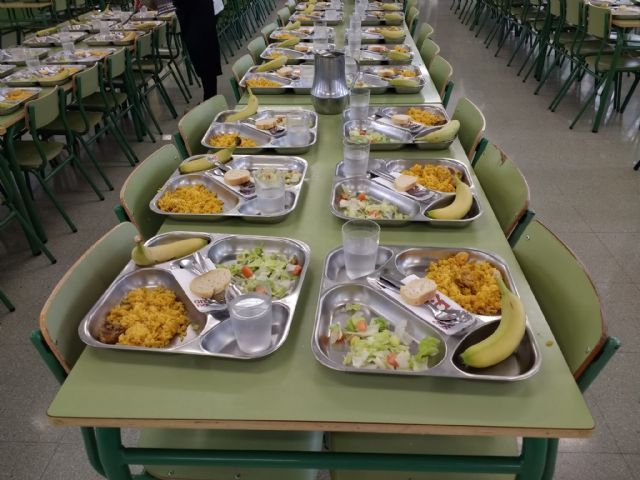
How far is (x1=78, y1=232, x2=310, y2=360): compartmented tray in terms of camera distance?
1.04 meters

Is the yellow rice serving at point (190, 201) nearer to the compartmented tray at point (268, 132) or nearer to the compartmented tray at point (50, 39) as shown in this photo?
the compartmented tray at point (268, 132)

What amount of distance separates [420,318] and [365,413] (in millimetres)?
273

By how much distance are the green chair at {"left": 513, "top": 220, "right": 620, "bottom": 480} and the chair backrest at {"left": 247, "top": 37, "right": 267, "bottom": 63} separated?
2306 mm

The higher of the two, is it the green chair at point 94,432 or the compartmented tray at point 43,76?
the compartmented tray at point 43,76

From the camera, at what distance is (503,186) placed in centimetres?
163

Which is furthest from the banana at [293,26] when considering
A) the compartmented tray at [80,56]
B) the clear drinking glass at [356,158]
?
the clear drinking glass at [356,158]

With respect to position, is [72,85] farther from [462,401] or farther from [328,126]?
[462,401]

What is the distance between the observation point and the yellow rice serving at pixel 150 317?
3.49ft

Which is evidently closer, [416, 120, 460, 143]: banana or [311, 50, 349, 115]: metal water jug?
[416, 120, 460, 143]: banana

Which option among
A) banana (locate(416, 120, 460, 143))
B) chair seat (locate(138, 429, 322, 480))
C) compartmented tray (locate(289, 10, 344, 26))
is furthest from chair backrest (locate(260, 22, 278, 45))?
chair seat (locate(138, 429, 322, 480))

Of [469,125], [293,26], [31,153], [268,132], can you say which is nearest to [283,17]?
[293,26]

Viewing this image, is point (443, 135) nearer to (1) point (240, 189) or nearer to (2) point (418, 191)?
(2) point (418, 191)

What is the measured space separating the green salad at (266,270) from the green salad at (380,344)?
19cm

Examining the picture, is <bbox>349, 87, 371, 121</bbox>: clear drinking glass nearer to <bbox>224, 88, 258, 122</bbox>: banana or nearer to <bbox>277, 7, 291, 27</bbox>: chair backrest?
<bbox>224, 88, 258, 122</bbox>: banana
